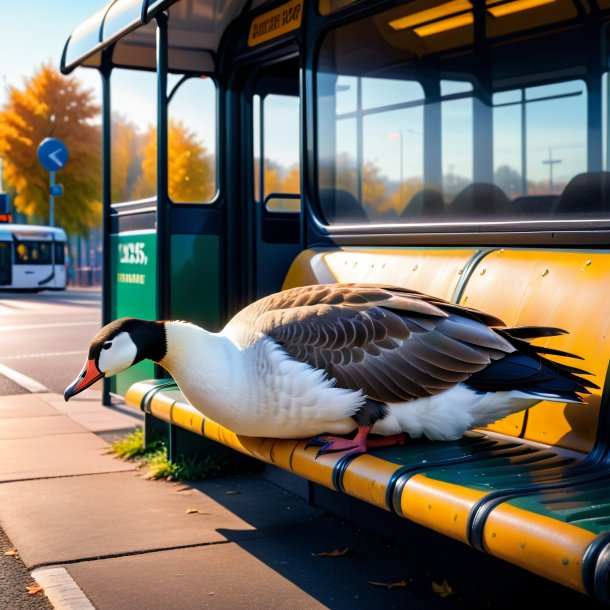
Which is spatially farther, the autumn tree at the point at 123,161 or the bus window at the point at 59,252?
the bus window at the point at 59,252

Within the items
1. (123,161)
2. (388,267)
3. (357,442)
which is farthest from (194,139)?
(357,442)

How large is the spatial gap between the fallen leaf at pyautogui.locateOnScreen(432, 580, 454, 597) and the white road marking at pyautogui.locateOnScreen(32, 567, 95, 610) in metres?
1.31

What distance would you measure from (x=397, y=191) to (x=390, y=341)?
185 cm

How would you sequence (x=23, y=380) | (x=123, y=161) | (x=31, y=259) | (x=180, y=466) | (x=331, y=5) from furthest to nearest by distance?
1. (x=31, y=259)
2. (x=23, y=380)
3. (x=123, y=161)
4. (x=180, y=466)
5. (x=331, y=5)

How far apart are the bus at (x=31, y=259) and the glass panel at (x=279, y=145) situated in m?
26.3

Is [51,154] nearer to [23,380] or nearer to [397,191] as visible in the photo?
[23,380]

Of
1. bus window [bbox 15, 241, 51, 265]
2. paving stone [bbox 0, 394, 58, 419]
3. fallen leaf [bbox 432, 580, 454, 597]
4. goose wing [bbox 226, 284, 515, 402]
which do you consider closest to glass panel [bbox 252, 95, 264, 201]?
paving stone [bbox 0, 394, 58, 419]

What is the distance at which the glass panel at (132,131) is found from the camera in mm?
7344

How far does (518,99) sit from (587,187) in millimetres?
777

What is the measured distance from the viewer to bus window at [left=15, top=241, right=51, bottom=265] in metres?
32.4

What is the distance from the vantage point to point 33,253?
32688 mm

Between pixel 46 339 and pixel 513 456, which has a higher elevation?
pixel 513 456

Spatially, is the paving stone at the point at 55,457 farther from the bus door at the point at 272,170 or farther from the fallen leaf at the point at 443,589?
the fallen leaf at the point at 443,589

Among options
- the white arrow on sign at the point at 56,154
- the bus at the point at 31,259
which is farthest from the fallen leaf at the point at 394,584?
the bus at the point at 31,259
